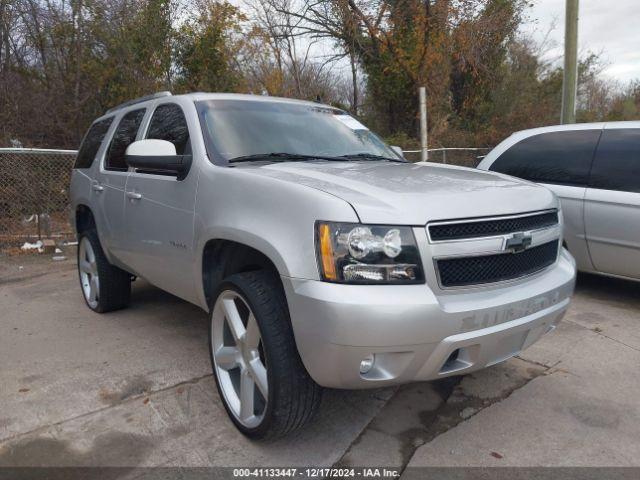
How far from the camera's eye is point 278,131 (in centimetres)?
343

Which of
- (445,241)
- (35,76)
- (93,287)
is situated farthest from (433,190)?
(35,76)

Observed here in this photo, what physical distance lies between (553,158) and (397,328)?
395 centimetres

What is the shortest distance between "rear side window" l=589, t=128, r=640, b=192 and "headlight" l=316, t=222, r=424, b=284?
134 inches

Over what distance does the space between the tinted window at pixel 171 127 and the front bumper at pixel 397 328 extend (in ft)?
5.05

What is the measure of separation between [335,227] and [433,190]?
0.57 m

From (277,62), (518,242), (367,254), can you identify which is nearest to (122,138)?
(367,254)

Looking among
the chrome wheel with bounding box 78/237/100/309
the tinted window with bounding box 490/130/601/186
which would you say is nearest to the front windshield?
the chrome wheel with bounding box 78/237/100/309

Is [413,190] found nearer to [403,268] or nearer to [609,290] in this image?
[403,268]

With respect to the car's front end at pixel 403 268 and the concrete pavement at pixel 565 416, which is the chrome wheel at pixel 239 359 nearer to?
the car's front end at pixel 403 268

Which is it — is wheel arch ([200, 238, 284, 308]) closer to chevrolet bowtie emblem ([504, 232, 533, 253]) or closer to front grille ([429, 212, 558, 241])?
front grille ([429, 212, 558, 241])

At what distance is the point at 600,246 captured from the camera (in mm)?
4746

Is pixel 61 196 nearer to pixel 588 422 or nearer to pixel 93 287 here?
pixel 93 287

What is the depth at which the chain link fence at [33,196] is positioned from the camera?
24.6 ft

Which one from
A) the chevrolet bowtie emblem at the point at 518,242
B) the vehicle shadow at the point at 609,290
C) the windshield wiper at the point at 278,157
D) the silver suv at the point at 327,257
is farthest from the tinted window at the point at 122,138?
the vehicle shadow at the point at 609,290
